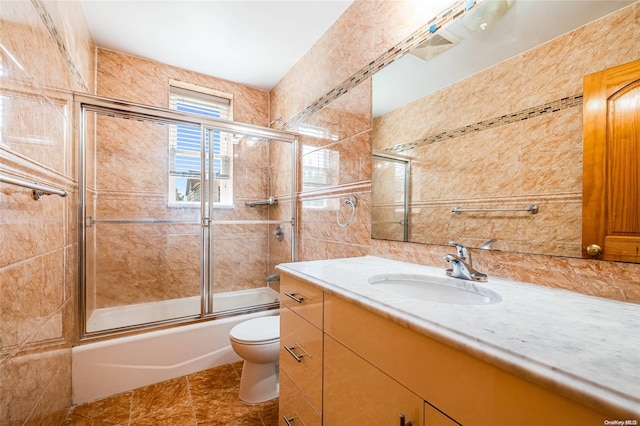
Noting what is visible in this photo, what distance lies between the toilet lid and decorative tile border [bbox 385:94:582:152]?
4.37ft

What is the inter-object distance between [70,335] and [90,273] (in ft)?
1.64

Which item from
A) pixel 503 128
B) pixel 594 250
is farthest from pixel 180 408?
pixel 503 128

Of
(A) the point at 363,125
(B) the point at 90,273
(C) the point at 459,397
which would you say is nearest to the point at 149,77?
(B) the point at 90,273

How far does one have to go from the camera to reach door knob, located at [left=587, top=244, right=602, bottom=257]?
2.57ft

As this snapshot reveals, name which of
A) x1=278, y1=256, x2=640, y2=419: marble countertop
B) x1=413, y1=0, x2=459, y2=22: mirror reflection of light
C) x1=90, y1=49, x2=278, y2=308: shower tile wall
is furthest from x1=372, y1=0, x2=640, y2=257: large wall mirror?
x1=90, y1=49, x2=278, y2=308: shower tile wall

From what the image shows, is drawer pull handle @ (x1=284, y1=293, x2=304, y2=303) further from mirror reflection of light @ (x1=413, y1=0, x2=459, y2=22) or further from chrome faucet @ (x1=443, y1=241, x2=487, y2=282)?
mirror reflection of light @ (x1=413, y1=0, x2=459, y2=22)

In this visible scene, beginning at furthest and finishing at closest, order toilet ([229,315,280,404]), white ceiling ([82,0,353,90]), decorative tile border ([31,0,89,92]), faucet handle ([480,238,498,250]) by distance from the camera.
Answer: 1. white ceiling ([82,0,353,90])
2. toilet ([229,315,280,404])
3. decorative tile border ([31,0,89,92])
4. faucet handle ([480,238,498,250])

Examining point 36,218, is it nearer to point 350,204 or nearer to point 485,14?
point 350,204

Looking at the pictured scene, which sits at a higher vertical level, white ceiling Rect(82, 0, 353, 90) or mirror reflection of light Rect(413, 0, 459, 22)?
white ceiling Rect(82, 0, 353, 90)

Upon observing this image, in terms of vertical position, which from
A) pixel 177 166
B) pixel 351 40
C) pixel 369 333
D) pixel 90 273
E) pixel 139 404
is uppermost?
pixel 351 40

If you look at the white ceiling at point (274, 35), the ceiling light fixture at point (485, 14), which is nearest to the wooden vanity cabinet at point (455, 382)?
the white ceiling at point (274, 35)

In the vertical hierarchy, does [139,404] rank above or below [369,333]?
below

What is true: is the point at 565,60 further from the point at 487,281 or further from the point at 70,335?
the point at 70,335

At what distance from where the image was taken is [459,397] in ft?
1.69
